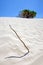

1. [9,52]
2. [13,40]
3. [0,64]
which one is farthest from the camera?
[13,40]

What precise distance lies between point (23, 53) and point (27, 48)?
0.12 metres

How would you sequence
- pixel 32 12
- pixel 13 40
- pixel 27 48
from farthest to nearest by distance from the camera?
1. pixel 32 12
2. pixel 13 40
3. pixel 27 48

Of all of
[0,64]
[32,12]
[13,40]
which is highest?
[32,12]

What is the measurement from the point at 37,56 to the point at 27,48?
0.16 metres

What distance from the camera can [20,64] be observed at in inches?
39.4

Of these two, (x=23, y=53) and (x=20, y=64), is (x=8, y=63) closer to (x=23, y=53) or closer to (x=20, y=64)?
(x=20, y=64)

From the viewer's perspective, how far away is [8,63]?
100 centimetres

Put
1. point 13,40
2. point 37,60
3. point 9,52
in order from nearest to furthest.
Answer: point 37,60, point 9,52, point 13,40

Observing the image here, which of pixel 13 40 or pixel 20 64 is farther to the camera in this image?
pixel 13 40

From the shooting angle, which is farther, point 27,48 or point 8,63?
point 27,48

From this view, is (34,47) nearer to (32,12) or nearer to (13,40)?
(13,40)

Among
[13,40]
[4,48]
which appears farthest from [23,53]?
[13,40]

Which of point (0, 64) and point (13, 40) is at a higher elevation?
point (13, 40)

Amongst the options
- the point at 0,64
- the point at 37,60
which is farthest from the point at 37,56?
the point at 0,64
